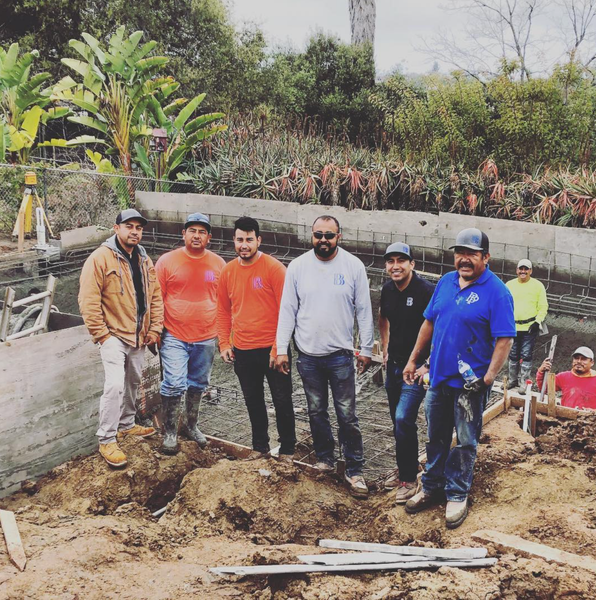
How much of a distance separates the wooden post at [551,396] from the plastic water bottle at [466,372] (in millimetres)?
2455

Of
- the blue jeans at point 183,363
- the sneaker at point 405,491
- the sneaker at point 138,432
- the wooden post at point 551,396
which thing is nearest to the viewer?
the sneaker at point 405,491

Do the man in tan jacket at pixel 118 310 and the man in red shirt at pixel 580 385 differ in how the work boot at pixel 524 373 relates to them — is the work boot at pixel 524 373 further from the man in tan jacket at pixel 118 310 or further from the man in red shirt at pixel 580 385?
the man in tan jacket at pixel 118 310

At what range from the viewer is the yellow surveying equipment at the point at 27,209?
10242 mm


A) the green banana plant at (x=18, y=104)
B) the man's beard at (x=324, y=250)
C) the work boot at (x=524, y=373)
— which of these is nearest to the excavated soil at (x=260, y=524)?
the man's beard at (x=324, y=250)

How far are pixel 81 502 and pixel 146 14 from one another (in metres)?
15.5

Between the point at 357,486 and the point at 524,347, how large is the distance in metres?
4.02

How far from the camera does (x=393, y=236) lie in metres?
9.78

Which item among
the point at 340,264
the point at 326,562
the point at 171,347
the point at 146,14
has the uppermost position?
the point at 146,14

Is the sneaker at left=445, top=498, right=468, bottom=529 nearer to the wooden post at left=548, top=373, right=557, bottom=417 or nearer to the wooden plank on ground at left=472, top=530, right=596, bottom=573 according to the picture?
the wooden plank on ground at left=472, top=530, right=596, bottom=573

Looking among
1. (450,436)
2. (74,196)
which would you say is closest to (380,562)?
(450,436)

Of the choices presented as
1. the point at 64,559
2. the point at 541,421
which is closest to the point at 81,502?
the point at 64,559

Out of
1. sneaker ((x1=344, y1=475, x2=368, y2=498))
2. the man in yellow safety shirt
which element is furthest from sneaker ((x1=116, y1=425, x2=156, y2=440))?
the man in yellow safety shirt

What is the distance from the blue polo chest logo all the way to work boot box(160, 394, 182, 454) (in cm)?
110

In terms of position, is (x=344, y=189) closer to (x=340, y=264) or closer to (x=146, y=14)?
(x=340, y=264)
